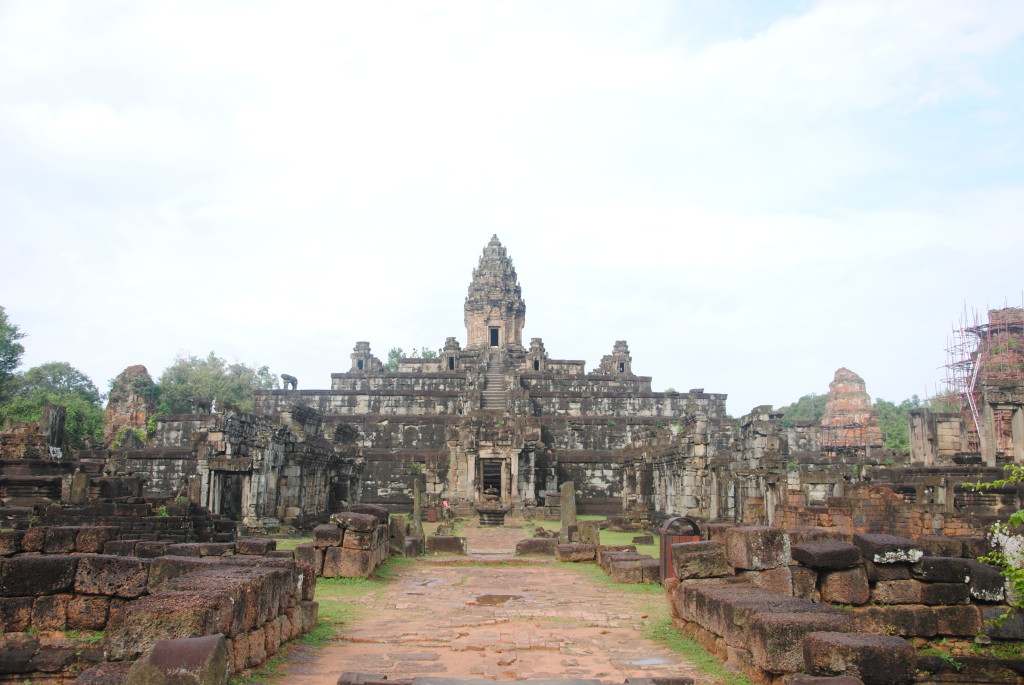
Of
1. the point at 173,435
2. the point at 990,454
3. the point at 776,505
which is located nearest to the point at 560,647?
the point at 776,505

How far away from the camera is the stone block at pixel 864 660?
5934 mm

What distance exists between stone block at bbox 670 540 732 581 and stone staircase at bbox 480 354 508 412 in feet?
124

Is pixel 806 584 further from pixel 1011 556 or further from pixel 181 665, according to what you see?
pixel 181 665

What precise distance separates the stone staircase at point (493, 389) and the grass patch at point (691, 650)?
37877 millimetres

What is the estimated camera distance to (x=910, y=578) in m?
8.32

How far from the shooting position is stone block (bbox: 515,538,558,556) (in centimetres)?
1875

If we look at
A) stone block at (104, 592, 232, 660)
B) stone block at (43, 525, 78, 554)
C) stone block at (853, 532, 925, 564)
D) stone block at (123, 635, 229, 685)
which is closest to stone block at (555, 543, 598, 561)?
stone block at (853, 532, 925, 564)

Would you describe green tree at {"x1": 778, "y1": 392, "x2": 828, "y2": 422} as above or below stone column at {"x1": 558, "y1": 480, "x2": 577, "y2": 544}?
above

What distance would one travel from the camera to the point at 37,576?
7.26 meters

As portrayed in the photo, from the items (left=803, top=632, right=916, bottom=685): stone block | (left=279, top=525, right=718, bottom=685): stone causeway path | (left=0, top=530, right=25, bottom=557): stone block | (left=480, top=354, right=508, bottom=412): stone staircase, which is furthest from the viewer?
(left=480, top=354, right=508, bottom=412): stone staircase

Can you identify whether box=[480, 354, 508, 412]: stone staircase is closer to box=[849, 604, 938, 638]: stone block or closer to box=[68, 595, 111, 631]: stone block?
box=[849, 604, 938, 638]: stone block

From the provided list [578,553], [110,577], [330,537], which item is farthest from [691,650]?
[578,553]

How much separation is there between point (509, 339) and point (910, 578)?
53.1m

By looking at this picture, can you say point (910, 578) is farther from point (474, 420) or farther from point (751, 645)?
point (474, 420)
